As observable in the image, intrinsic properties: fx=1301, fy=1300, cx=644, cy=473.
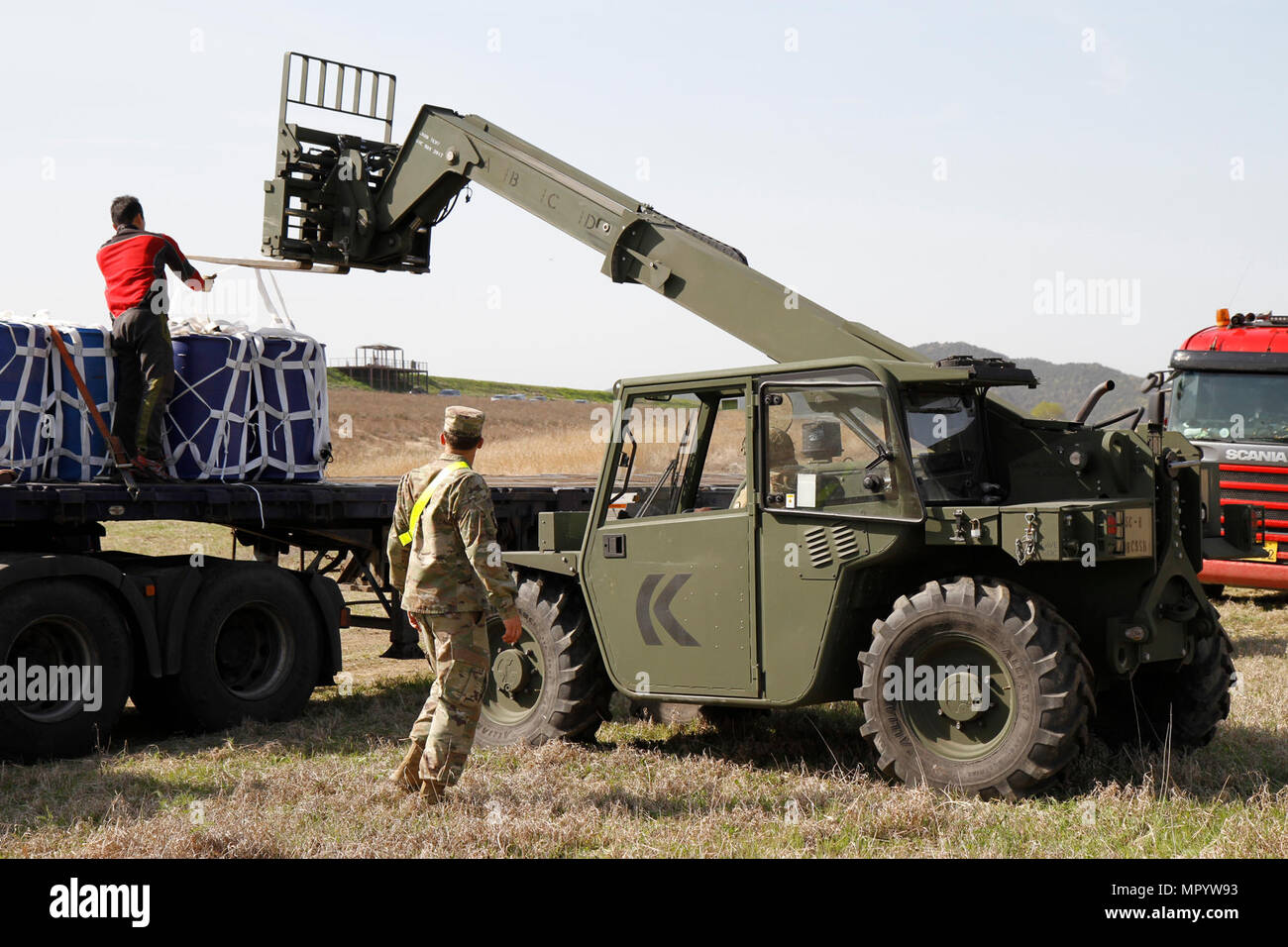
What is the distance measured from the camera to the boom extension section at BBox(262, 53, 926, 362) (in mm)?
7902

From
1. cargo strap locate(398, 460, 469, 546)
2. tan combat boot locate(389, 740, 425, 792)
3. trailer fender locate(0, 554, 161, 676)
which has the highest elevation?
cargo strap locate(398, 460, 469, 546)

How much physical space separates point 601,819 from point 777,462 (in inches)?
77.8

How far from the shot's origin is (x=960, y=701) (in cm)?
612

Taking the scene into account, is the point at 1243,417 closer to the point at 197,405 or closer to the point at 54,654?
the point at 197,405

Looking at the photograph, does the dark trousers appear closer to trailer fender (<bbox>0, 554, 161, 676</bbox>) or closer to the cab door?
trailer fender (<bbox>0, 554, 161, 676</bbox>)

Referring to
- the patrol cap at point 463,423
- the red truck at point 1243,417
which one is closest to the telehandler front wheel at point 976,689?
the patrol cap at point 463,423

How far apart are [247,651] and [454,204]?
3620 millimetres

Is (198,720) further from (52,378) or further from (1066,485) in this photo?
(1066,485)

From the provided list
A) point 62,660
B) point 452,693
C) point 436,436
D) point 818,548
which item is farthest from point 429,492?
point 436,436

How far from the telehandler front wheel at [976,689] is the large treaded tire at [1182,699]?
116 cm

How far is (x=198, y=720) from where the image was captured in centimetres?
816

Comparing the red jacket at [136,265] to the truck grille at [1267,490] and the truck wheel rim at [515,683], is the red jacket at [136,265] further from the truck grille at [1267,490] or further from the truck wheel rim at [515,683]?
the truck grille at [1267,490]

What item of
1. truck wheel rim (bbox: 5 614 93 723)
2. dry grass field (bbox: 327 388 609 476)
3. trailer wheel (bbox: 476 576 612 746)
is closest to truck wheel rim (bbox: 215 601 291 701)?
truck wheel rim (bbox: 5 614 93 723)

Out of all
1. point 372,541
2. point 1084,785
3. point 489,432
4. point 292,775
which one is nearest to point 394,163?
point 372,541
